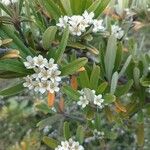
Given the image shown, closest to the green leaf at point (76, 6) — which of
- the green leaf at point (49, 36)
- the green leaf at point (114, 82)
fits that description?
the green leaf at point (49, 36)

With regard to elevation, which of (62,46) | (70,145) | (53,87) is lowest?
(70,145)

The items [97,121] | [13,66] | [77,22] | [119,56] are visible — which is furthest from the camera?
[97,121]

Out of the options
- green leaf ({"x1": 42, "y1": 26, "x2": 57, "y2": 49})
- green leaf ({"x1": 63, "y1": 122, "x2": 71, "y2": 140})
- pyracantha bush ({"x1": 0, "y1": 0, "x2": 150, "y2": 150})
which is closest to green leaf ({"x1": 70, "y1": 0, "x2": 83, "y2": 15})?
pyracantha bush ({"x1": 0, "y1": 0, "x2": 150, "y2": 150})

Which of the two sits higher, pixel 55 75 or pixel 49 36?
pixel 49 36

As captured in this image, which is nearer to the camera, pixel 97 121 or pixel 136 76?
pixel 136 76

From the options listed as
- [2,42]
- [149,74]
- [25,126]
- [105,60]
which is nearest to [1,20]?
[2,42]

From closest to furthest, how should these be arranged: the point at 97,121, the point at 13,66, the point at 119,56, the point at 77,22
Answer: the point at 13,66, the point at 77,22, the point at 119,56, the point at 97,121

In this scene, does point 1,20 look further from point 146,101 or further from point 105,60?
point 146,101

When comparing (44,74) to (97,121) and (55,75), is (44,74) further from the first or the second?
(97,121)

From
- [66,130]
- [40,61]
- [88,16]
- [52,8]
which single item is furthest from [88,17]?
[66,130]
